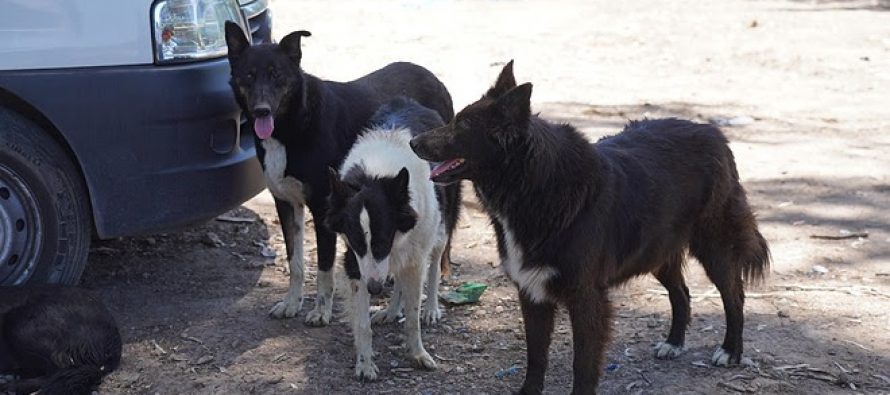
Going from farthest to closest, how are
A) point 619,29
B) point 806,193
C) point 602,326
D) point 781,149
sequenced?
point 619,29 → point 781,149 → point 806,193 → point 602,326

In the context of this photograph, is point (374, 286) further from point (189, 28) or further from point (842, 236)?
point (842, 236)

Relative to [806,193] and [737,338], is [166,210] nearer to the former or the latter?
[737,338]

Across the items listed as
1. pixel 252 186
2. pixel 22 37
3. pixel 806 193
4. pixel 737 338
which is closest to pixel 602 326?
pixel 737 338

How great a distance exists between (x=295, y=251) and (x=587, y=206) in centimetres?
211

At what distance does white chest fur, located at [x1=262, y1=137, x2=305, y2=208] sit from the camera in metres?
6.21

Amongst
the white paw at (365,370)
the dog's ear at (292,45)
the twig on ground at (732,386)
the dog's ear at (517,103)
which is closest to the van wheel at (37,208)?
the dog's ear at (292,45)

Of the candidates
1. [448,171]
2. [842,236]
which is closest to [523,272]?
[448,171]

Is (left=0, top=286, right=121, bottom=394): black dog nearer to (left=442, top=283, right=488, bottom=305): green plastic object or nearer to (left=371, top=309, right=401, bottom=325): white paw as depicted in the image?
(left=371, top=309, right=401, bottom=325): white paw

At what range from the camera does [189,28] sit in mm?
5844

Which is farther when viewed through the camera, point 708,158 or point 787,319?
point 787,319

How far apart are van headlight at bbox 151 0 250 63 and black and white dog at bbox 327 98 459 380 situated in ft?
3.18

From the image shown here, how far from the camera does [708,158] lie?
18.3 ft

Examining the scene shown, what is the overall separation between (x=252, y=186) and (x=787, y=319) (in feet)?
10.3

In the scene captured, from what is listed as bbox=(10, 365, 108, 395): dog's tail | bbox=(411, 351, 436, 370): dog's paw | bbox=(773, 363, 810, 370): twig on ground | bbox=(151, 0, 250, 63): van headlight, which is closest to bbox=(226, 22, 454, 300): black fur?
bbox=(151, 0, 250, 63): van headlight
